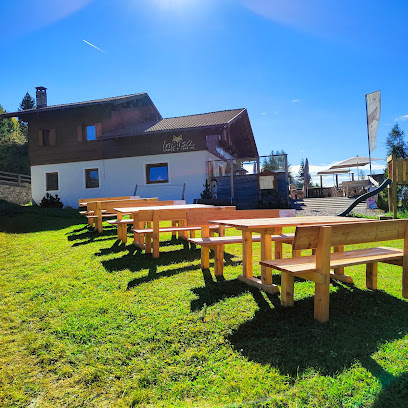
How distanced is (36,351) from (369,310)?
10.2 feet

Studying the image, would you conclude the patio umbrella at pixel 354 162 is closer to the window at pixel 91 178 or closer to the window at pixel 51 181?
the window at pixel 91 178

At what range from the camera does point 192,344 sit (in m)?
2.61

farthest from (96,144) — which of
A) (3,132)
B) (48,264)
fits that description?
(3,132)

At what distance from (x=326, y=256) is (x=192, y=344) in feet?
4.63

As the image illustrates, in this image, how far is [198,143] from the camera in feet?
52.7

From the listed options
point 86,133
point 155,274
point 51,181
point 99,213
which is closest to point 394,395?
point 155,274

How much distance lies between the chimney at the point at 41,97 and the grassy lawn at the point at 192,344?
19663mm

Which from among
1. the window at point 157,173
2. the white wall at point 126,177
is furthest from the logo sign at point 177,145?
the window at point 157,173

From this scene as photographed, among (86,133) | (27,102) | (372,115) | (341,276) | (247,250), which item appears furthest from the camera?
(27,102)

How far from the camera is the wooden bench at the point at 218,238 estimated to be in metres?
4.22

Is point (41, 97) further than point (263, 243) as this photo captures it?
Yes

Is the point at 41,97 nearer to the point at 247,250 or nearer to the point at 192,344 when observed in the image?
the point at 247,250

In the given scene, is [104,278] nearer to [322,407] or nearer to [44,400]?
[44,400]

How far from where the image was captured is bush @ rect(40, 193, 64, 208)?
17.8 metres
